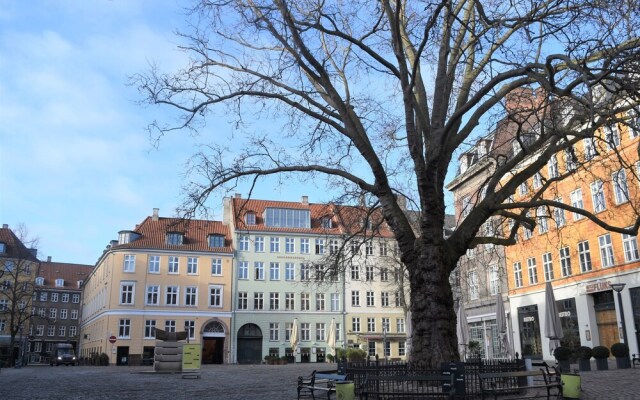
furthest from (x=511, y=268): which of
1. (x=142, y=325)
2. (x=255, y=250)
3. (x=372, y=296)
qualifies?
(x=142, y=325)

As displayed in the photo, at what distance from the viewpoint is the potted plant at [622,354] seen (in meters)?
22.4

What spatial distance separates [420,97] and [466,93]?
1.34m

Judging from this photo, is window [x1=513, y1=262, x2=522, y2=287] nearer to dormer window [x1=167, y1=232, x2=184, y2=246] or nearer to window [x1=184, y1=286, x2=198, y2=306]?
window [x1=184, y1=286, x2=198, y2=306]

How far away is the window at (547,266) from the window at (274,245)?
96.0ft

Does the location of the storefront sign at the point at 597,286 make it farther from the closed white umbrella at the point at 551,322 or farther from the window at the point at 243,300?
the window at the point at 243,300

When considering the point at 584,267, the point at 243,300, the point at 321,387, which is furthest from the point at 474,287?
the point at 321,387

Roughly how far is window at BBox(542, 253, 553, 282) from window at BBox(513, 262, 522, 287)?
117 inches

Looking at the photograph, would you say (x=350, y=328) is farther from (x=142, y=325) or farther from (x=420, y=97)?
(x=420, y=97)

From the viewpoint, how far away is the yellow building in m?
53.2

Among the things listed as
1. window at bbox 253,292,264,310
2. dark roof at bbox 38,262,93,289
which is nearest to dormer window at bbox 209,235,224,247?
window at bbox 253,292,264,310

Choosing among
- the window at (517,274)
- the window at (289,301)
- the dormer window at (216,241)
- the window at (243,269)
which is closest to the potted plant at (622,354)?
the window at (517,274)

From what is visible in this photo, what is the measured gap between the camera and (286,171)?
52.1ft

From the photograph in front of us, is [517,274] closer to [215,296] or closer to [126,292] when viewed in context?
[215,296]

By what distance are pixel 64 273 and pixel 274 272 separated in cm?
6372
